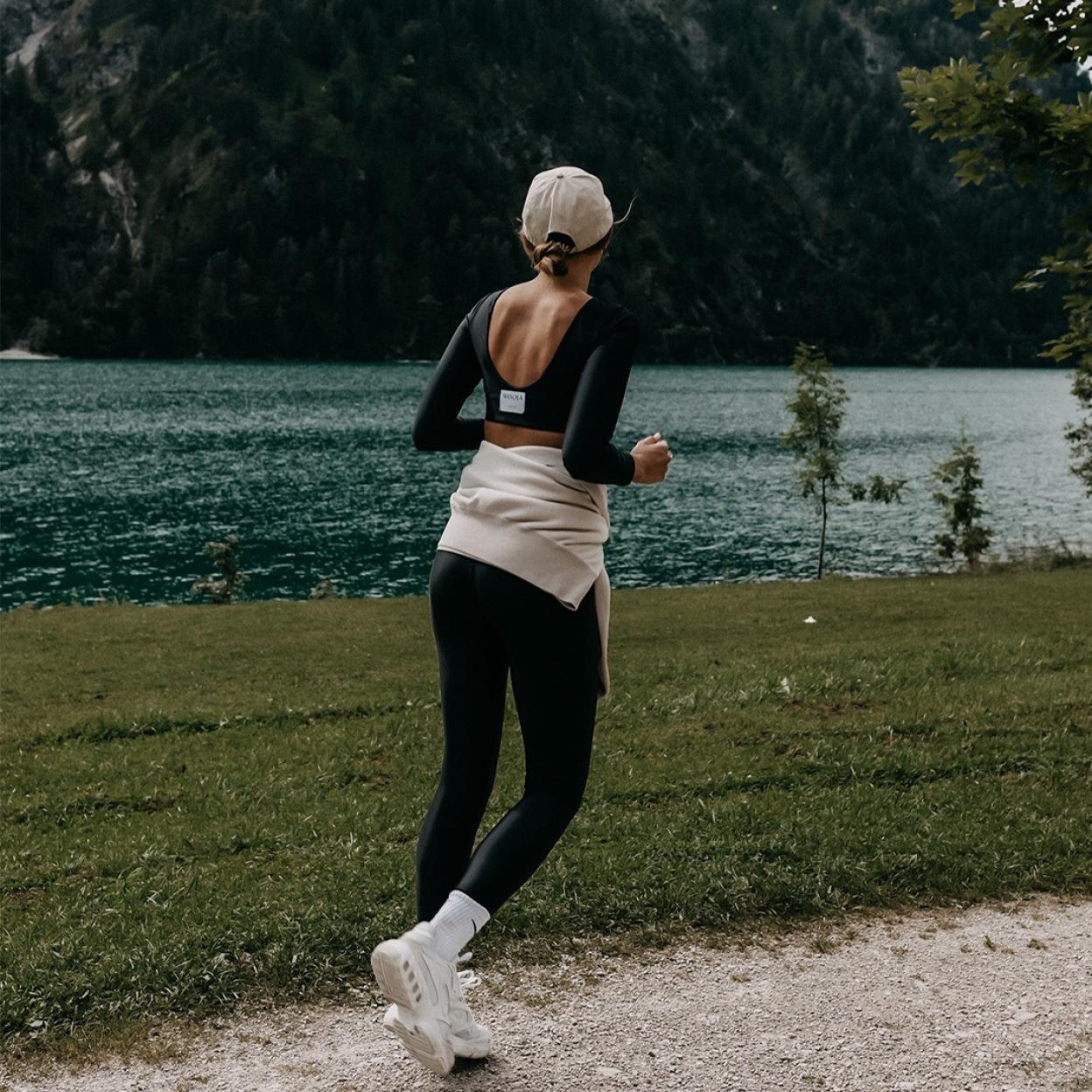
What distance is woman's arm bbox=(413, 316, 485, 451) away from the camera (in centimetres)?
418

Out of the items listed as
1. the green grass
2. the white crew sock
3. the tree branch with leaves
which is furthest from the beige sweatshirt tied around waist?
the tree branch with leaves

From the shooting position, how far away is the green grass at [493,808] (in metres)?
5.14

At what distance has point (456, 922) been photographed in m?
3.85

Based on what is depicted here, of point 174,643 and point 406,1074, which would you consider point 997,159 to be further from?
point 174,643

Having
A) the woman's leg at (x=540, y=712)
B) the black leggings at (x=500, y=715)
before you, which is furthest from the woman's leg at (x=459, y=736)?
the woman's leg at (x=540, y=712)

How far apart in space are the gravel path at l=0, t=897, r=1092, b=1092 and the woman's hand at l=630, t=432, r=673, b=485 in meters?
2.15

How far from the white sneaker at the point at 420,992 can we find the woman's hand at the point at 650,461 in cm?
169

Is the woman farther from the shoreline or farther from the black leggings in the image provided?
the shoreline

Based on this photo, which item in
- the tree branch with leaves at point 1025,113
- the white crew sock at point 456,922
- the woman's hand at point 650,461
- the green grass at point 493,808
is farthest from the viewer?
the tree branch with leaves at point 1025,113

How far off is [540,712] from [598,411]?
1055mm

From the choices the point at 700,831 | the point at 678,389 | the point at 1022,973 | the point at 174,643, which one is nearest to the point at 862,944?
the point at 1022,973

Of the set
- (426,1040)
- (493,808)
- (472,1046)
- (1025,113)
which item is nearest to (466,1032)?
(472,1046)

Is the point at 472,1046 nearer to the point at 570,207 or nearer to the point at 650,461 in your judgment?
the point at 650,461

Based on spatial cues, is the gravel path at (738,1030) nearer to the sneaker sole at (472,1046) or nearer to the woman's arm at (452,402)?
the sneaker sole at (472,1046)
